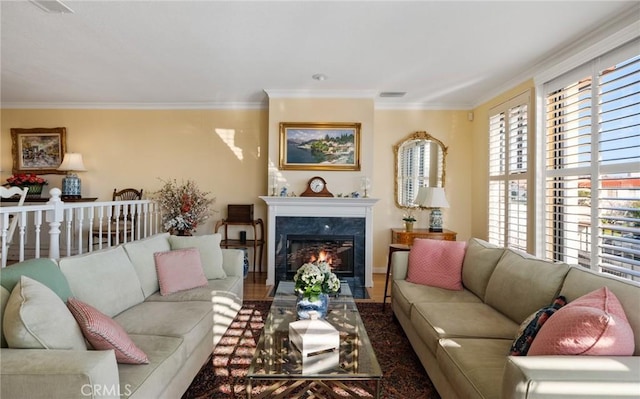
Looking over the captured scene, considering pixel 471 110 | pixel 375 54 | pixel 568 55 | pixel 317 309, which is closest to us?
pixel 317 309

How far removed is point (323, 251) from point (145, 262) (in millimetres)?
2453

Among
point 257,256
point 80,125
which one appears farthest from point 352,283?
point 80,125

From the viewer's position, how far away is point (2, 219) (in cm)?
253

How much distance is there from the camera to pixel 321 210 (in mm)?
4598

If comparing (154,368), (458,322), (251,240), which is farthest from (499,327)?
(251,240)

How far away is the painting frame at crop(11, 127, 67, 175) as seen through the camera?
5332 mm

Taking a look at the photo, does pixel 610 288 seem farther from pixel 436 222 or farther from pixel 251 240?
pixel 251 240

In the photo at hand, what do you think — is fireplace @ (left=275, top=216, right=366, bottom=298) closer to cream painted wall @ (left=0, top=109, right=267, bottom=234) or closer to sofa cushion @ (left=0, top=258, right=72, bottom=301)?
cream painted wall @ (left=0, top=109, right=267, bottom=234)

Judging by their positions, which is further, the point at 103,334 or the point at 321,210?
the point at 321,210

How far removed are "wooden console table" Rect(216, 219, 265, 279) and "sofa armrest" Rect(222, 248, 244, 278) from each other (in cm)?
148

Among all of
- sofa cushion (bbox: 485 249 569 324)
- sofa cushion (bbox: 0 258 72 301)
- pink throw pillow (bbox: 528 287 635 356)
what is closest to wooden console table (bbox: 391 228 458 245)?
sofa cushion (bbox: 485 249 569 324)

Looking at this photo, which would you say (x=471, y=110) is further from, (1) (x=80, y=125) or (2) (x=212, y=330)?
(1) (x=80, y=125)

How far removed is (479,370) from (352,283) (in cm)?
297

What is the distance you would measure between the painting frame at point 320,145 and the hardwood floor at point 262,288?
164 cm
